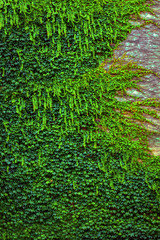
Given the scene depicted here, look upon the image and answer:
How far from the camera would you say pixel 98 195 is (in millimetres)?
4254

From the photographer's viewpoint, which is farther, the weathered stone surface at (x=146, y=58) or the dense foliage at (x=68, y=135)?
the weathered stone surface at (x=146, y=58)

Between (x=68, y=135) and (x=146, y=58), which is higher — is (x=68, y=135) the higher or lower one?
the lower one

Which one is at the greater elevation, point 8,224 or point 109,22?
point 109,22

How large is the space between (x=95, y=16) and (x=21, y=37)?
149 cm

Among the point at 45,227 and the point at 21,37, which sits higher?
the point at 21,37

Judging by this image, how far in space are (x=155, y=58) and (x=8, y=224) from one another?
4370 millimetres

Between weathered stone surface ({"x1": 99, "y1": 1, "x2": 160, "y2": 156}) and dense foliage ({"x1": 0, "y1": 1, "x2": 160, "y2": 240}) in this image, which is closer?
dense foliage ({"x1": 0, "y1": 1, "x2": 160, "y2": 240})

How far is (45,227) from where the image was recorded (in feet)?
14.1

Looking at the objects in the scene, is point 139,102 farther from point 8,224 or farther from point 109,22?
point 8,224

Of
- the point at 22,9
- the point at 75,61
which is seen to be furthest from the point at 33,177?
the point at 22,9

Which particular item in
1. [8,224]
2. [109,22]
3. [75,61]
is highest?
[109,22]

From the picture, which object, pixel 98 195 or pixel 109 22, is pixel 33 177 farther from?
pixel 109 22

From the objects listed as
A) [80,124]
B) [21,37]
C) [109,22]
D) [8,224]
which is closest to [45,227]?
[8,224]

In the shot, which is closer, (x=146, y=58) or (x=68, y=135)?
(x=68, y=135)
